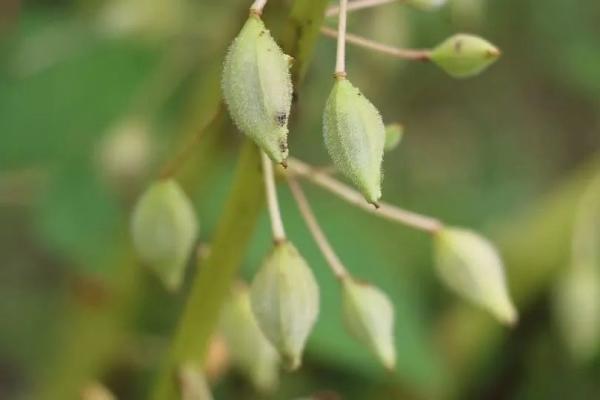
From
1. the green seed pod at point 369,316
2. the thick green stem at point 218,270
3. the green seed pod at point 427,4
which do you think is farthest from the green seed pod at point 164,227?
the green seed pod at point 427,4

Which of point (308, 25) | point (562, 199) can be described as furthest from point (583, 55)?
point (308, 25)

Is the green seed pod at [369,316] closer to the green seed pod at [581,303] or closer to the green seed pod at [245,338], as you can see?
the green seed pod at [245,338]

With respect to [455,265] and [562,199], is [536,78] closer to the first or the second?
[562,199]

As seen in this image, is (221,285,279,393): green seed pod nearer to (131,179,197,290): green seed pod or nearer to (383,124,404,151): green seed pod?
(131,179,197,290): green seed pod

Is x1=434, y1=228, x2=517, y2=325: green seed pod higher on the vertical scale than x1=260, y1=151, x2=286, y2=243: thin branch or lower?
lower

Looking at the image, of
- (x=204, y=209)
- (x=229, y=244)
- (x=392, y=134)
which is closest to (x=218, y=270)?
(x=229, y=244)

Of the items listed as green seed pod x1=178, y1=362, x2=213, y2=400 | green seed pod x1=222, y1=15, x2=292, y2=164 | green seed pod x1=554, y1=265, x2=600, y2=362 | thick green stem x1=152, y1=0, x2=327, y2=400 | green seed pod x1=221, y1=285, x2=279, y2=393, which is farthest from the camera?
green seed pod x1=554, y1=265, x2=600, y2=362

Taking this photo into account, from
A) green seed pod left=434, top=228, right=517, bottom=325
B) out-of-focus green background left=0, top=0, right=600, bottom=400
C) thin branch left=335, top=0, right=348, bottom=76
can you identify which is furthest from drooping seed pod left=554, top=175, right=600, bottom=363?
thin branch left=335, top=0, right=348, bottom=76
